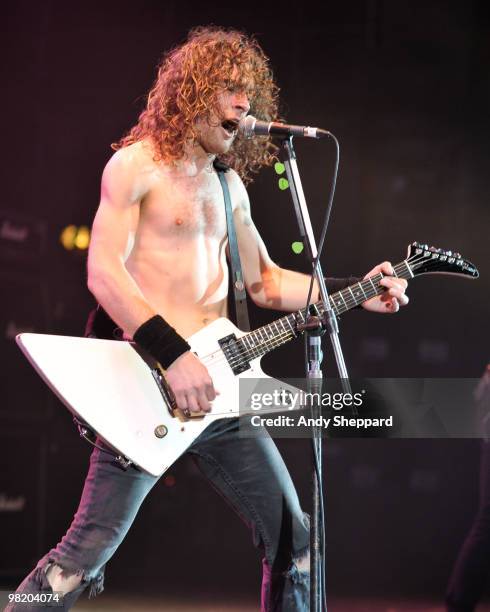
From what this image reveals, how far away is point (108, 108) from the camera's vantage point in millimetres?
3820

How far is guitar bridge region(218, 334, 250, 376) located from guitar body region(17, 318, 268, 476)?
0.13 m

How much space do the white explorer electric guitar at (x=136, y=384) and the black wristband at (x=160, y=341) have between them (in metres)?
0.13

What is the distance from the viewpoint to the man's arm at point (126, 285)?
234 centimetres

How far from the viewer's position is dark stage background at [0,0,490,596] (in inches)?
149

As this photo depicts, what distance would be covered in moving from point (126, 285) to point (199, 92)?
775 millimetres

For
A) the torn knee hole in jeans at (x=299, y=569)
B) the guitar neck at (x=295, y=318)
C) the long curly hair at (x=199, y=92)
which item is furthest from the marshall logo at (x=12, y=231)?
the torn knee hole in jeans at (x=299, y=569)

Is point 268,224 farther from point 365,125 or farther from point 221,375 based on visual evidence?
point 221,375

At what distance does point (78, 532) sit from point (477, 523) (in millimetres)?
2279

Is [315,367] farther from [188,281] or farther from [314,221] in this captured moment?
[314,221]

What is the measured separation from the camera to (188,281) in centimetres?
262

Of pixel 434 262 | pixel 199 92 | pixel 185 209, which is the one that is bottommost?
pixel 434 262

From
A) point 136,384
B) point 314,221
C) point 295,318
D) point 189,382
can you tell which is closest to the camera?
point 189,382

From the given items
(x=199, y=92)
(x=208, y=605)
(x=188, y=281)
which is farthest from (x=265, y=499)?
(x=208, y=605)

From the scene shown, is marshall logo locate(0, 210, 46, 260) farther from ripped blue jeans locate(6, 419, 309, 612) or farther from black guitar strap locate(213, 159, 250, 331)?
ripped blue jeans locate(6, 419, 309, 612)
